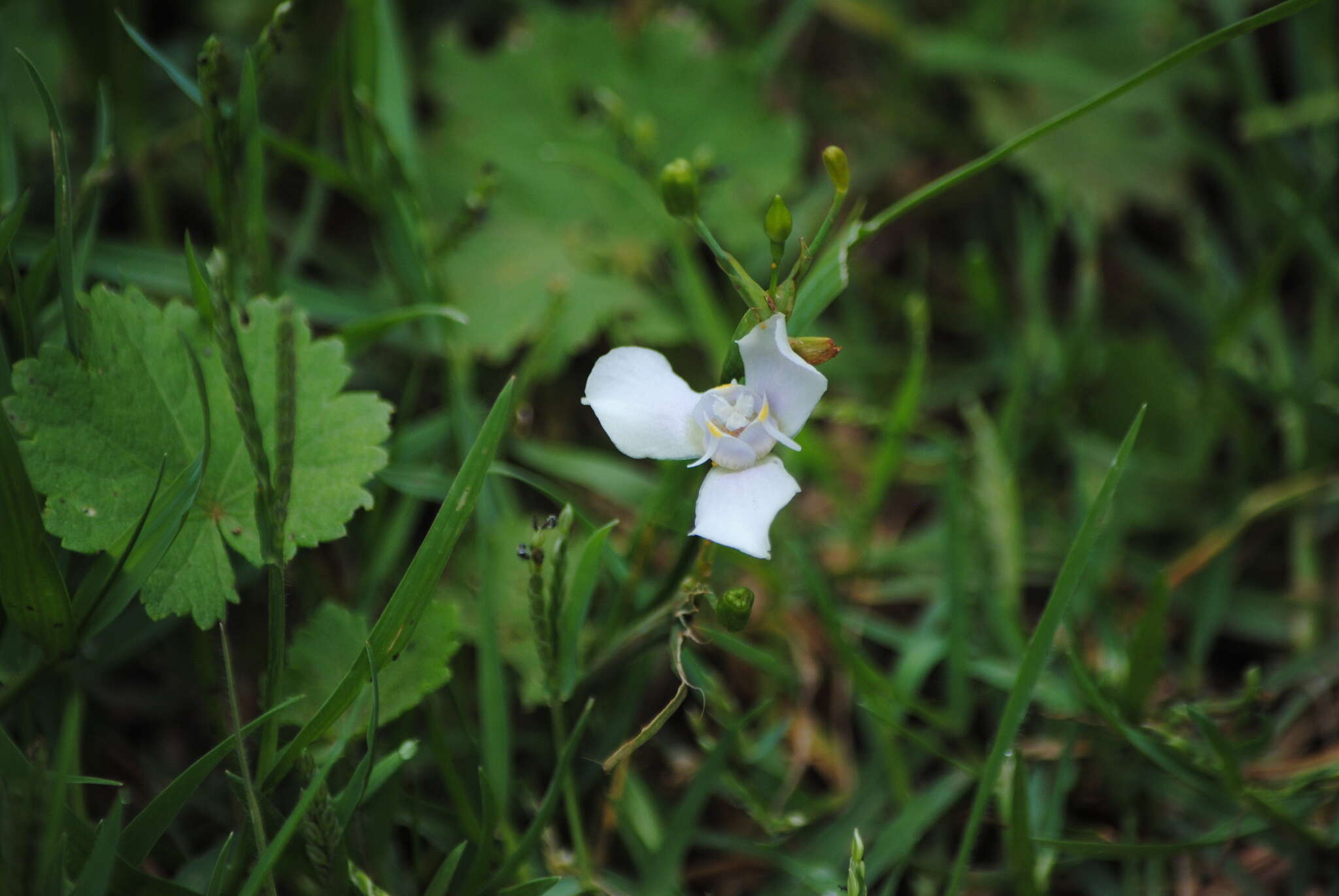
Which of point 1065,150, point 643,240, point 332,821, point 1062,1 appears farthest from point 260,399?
point 1062,1

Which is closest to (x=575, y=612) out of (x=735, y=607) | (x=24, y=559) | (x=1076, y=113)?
(x=735, y=607)

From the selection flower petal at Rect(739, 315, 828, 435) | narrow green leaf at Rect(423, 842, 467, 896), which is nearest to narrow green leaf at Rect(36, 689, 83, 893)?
narrow green leaf at Rect(423, 842, 467, 896)

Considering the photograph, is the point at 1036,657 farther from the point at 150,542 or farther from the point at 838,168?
the point at 150,542

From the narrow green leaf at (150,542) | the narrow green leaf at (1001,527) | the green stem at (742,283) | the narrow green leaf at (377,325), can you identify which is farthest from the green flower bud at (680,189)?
the narrow green leaf at (1001,527)

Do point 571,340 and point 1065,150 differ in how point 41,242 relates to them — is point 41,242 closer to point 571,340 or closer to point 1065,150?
point 571,340

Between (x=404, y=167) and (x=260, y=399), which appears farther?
(x=404, y=167)

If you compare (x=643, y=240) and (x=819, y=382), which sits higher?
(x=819, y=382)

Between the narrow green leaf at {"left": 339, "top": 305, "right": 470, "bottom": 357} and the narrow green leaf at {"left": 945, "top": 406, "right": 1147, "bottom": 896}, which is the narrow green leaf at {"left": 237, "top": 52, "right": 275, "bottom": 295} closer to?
the narrow green leaf at {"left": 339, "top": 305, "right": 470, "bottom": 357}
